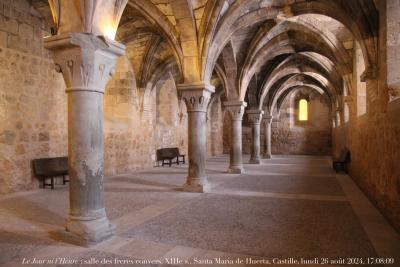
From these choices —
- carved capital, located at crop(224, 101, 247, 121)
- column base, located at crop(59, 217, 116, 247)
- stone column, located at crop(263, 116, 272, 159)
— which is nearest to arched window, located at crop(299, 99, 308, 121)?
stone column, located at crop(263, 116, 272, 159)

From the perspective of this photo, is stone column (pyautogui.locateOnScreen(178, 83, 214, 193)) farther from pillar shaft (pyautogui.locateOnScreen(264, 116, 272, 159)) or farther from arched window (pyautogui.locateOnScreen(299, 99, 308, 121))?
arched window (pyautogui.locateOnScreen(299, 99, 308, 121))

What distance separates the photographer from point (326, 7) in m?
7.62

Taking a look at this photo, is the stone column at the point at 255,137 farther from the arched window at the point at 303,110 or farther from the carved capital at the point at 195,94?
the arched window at the point at 303,110

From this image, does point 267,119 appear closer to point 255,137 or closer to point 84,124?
point 255,137

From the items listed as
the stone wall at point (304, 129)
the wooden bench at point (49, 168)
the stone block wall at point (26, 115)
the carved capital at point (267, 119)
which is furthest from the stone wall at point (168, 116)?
the stone wall at point (304, 129)

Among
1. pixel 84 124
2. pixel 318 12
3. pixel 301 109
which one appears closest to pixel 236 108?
pixel 318 12

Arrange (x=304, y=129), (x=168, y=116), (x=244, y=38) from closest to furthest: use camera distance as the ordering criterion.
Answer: (x=244, y=38)
(x=168, y=116)
(x=304, y=129)

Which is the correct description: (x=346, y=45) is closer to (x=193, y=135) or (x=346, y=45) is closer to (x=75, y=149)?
(x=193, y=135)

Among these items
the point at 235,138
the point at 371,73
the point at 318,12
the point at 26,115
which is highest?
the point at 318,12

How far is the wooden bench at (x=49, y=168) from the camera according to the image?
7258 millimetres

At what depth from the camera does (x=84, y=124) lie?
12.3 feet

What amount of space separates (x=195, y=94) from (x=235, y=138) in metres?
4.05

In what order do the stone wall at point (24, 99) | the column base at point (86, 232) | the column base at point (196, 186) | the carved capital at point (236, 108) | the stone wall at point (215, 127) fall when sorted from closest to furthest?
1. the column base at point (86, 232)
2. the stone wall at point (24, 99)
3. the column base at point (196, 186)
4. the carved capital at point (236, 108)
5. the stone wall at point (215, 127)

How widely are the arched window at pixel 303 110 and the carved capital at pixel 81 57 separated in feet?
65.1
